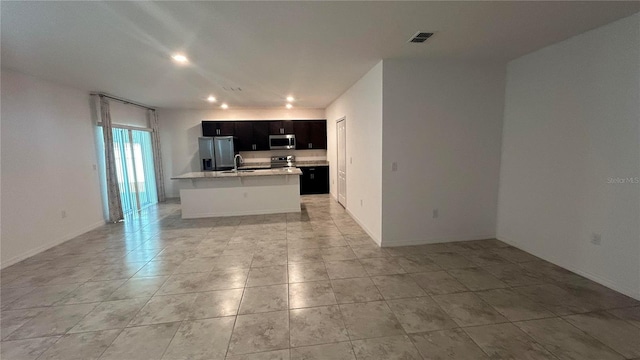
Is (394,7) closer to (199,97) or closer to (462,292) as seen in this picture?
(462,292)

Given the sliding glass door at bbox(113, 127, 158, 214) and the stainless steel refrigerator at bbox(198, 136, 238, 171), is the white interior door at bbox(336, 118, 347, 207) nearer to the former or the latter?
the stainless steel refrigerator at bbox(198, 136, 238, 171)

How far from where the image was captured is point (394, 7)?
6.72ft

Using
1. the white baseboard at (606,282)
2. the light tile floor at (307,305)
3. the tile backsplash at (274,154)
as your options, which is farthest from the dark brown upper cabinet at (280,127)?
the white baseboard at (606,282)

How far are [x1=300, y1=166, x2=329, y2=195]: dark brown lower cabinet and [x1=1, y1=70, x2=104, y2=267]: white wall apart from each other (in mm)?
4587

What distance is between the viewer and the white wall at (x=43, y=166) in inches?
134

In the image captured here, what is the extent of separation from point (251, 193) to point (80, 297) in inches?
126

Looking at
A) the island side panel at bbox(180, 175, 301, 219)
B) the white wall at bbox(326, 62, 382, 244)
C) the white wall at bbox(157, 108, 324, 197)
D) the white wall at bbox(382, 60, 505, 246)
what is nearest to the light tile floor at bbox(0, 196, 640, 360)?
the white wall at bbox(382, 60, 505, 246)

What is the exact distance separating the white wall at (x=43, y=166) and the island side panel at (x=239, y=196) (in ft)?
5.32

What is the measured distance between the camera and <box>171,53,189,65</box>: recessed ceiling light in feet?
10.0

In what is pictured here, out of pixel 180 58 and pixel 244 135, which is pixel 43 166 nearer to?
pixel 180 58

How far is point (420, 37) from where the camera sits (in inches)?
105

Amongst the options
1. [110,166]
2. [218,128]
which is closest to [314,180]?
[218,128]

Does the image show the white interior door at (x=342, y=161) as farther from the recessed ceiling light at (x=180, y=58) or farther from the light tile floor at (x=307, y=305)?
the recessed ceiling light at (x=180, y=58)

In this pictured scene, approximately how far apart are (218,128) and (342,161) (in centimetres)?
374
